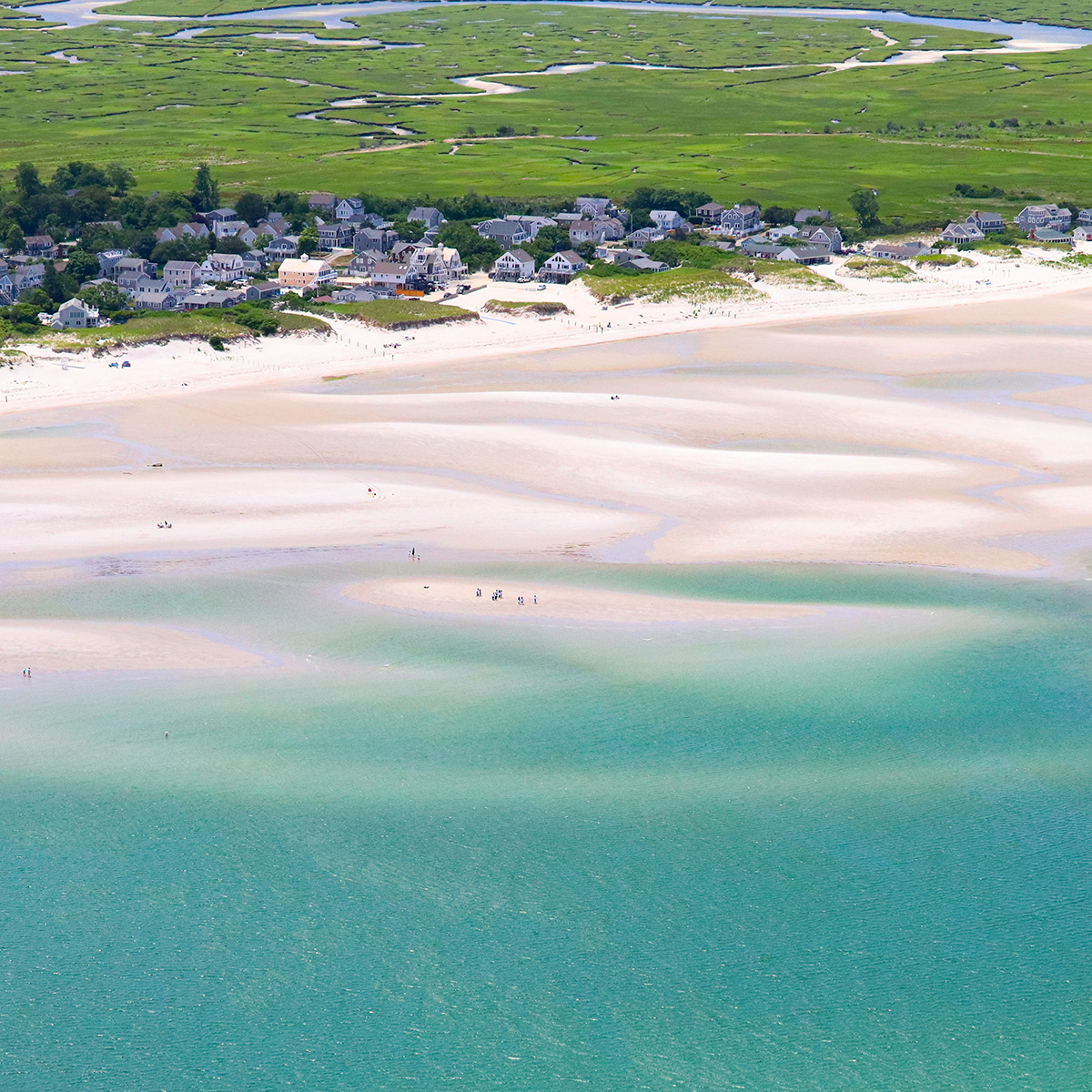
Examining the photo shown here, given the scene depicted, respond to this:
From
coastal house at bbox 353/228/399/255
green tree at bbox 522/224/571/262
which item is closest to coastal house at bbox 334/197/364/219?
coastal house at bbox 353/228/399/255

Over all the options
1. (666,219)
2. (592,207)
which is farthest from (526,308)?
(592,207)

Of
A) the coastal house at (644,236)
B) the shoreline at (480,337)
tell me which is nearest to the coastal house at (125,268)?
the shoreline at (480,337)

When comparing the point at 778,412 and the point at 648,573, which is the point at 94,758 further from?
the point at 778,412

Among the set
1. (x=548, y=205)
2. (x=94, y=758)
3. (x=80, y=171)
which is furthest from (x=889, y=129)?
(x=94, y=758)

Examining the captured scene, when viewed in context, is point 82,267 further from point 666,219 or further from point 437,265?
point 666,219

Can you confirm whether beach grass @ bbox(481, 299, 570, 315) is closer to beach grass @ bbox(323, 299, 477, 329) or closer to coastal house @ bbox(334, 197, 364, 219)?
beach grass @ bbox(323, 299, 477, 329)
